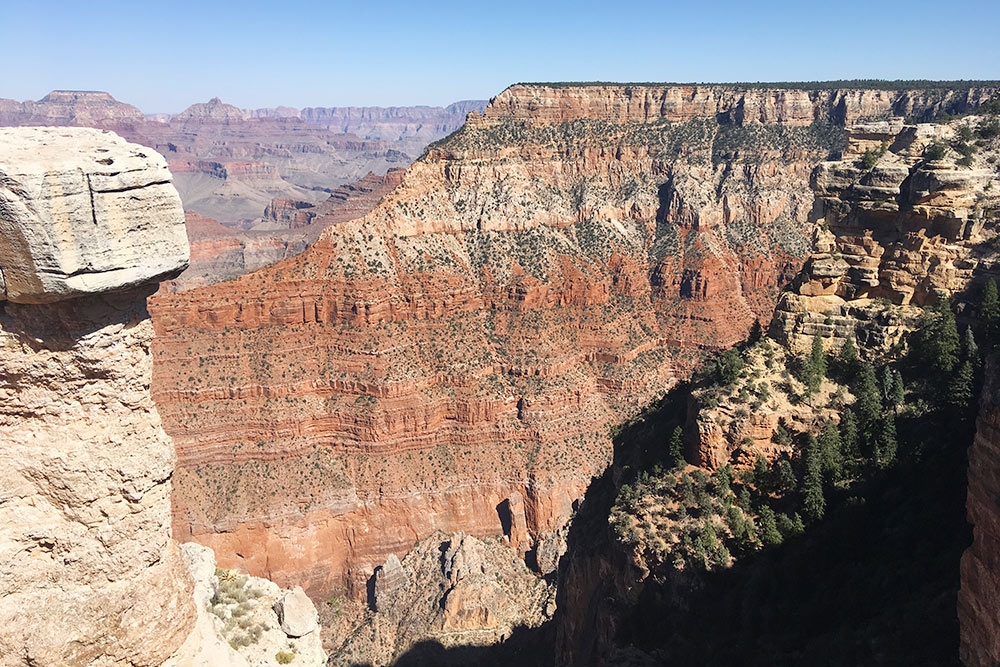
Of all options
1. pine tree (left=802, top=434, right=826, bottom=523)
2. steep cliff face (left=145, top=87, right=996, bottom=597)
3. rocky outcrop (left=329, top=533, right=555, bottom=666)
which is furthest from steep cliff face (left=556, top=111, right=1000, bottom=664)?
steep cliff face (left=145, top=87, right=996, bottom=597)

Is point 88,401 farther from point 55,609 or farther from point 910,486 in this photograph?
point 910,486

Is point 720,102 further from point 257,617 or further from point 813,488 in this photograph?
point 257,617

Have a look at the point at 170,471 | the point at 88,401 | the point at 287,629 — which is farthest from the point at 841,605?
the point at 88,401

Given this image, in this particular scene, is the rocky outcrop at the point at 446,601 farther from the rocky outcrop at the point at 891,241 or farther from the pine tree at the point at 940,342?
the pine tree at the point at 940,342

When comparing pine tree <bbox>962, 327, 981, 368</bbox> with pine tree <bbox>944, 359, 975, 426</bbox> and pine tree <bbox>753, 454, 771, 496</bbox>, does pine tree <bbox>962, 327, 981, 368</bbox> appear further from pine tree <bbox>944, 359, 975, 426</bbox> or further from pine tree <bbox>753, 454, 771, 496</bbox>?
pine tree <bbox>753, 454, 771, 496</bbox>

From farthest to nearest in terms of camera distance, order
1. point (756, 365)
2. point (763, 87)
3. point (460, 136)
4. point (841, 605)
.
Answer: point (763, 87) → point (460, 136) → point (756, 365) → point (841, 605)

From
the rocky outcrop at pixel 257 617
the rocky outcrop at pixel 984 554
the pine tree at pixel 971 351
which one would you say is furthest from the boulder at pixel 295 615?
the pine tree at pixel 971 351

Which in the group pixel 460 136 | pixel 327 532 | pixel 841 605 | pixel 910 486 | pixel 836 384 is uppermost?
pixel 460 136
